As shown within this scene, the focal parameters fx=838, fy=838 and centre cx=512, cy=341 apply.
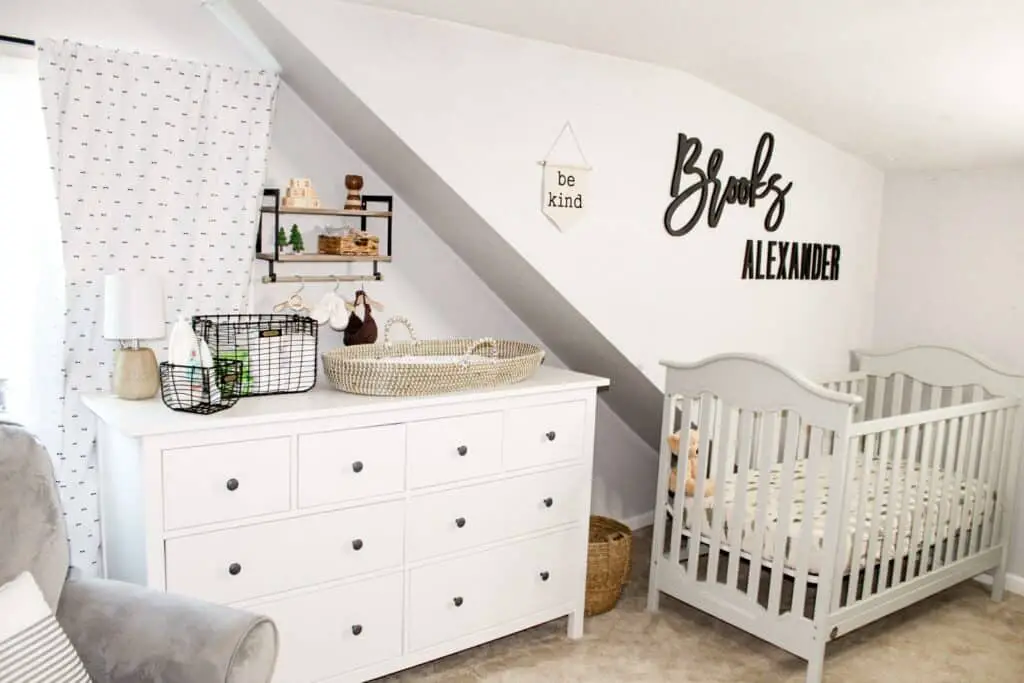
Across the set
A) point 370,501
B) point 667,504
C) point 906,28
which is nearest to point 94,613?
point 370,501

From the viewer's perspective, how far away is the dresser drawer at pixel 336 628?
7.25 feet

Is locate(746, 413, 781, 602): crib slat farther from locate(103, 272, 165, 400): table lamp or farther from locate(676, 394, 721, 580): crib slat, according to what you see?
locate(103, 272, 165, 400): table lamp

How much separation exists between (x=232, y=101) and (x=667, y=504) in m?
1.98

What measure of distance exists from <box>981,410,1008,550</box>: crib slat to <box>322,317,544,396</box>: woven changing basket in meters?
1.78

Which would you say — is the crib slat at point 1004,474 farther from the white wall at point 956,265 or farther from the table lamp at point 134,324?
the table lamp at point 134,324

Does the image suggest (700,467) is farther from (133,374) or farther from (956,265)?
(133,374)

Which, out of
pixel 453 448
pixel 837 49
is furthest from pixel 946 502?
pixel 453 448

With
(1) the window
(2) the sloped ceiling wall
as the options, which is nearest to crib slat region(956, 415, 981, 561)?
(2) the sloped ceiling wall

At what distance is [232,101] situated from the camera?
7.92 feet

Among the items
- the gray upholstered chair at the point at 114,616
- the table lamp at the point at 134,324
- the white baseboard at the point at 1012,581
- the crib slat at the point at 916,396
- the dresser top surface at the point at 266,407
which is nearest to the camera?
the gray upholstered chair at the point at 114,616

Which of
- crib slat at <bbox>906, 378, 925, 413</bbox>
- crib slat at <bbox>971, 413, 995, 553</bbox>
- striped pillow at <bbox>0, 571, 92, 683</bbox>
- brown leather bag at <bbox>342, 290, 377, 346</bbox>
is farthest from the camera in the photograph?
crib slat at <bbox>906, 378, 925, 413</bbox>

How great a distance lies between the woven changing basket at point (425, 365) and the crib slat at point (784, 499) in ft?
2.66

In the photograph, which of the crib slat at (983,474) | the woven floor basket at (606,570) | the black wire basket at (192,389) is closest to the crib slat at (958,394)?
the crib slat at (983,474)

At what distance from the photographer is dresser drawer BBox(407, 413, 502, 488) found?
2365 millimetres
